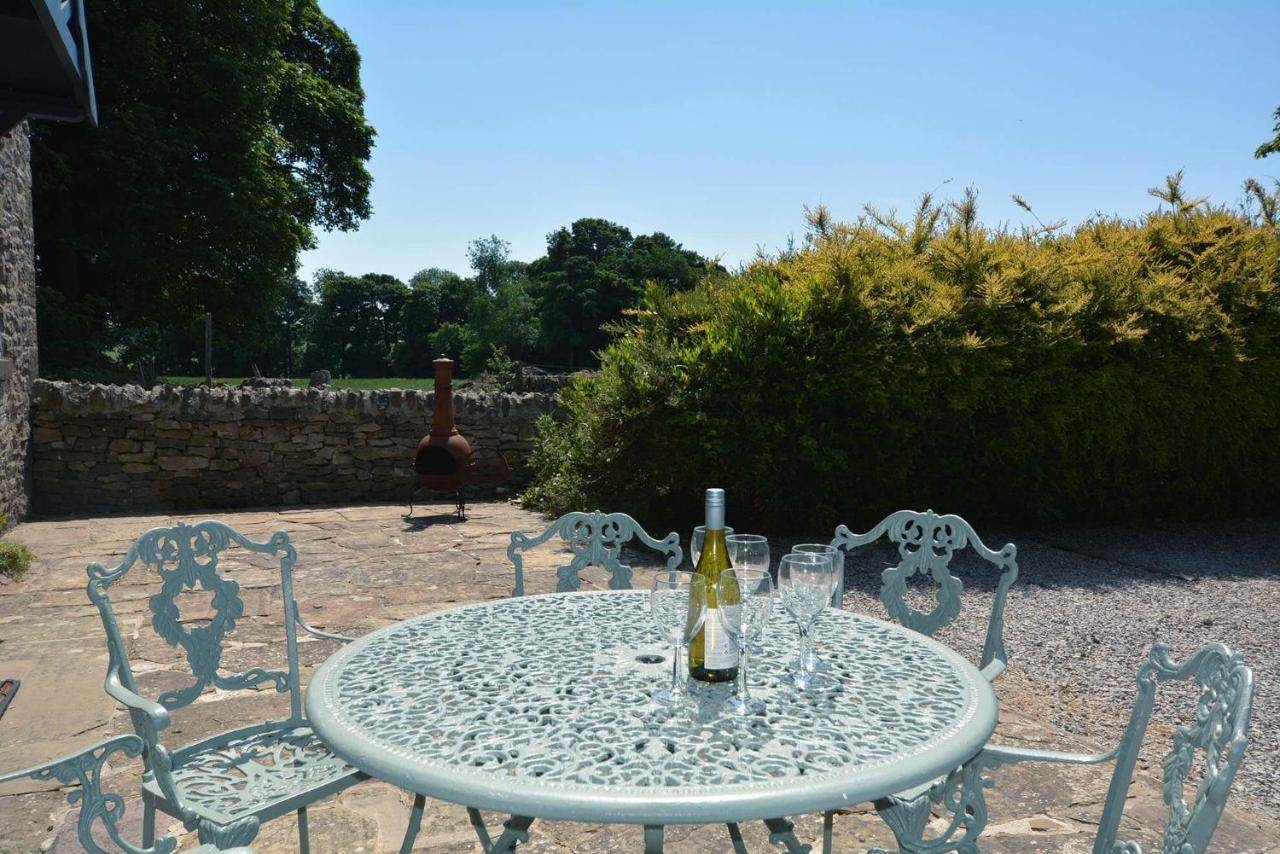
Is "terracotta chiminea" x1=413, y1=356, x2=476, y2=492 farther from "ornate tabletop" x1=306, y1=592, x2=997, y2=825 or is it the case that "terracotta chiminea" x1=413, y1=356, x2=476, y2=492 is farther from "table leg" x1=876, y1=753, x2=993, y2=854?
"table leg" x1=876, y1=753, x2=993, y2=854

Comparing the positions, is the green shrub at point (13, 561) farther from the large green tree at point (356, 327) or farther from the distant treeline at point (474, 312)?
the large green tree at point (356, 327)

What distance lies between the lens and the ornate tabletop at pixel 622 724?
1.25m

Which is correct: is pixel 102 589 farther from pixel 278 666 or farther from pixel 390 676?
pixel 278 666

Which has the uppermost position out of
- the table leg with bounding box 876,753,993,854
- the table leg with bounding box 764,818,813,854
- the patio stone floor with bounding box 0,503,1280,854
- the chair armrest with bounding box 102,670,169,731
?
the chair armrest with bounding box 102,670,169,731

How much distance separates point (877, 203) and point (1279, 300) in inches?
134

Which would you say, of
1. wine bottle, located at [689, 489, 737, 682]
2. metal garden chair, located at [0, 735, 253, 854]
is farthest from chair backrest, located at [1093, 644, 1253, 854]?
metal garden chair, located at [0, 735, 253, 854]

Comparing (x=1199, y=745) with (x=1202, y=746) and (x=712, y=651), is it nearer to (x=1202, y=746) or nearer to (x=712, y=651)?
(x=1202, y=746)

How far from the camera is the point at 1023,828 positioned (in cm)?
249

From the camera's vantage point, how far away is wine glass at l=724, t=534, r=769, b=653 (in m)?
1.91

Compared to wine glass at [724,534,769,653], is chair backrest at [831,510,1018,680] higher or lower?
lower

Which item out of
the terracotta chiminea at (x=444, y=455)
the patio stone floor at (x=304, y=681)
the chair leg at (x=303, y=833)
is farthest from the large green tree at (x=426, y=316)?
the chair leg at (x=303, y=833)

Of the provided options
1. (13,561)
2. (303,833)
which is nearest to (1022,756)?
(303,833)

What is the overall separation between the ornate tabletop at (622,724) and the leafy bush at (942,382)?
14.1ft

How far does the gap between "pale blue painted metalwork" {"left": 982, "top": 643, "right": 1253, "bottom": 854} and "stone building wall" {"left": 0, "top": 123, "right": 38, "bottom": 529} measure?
315 inches
